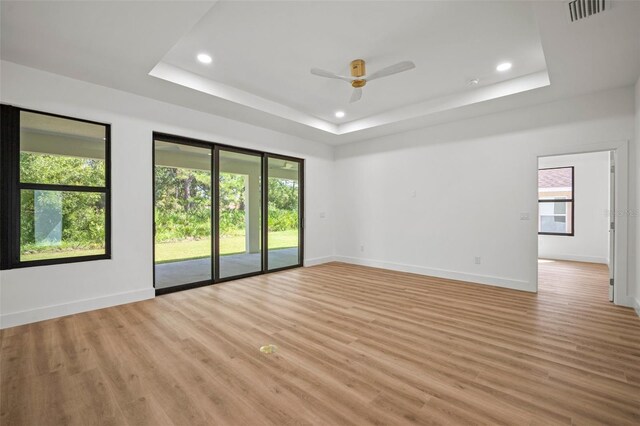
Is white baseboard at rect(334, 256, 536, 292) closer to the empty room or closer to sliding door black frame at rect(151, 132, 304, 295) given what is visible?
the empty room

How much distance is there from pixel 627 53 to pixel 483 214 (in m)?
2.60

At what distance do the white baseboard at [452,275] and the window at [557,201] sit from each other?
4.11 metres

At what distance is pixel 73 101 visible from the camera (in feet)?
11.6

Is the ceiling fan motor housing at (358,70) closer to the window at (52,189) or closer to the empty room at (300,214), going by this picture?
the empty room at (300,214)

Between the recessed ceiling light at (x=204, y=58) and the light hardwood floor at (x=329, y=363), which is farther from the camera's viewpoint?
the recessed ceiling light at (x=204, y=58)

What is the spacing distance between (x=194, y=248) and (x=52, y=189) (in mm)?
2068

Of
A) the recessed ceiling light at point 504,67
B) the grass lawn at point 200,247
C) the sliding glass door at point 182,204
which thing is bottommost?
the grass lawn at point 200,247

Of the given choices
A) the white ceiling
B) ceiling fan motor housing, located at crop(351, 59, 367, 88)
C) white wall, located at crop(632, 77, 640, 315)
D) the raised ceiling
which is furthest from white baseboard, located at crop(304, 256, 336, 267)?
white wall, located at crop(632, 77, 640, 315)

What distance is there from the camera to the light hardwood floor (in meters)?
1.76

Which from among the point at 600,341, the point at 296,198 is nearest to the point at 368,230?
the point at 296,198

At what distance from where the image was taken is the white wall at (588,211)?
22.0 feet

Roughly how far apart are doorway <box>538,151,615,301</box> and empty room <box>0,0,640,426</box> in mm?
1304

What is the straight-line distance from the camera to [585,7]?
7.55 feet

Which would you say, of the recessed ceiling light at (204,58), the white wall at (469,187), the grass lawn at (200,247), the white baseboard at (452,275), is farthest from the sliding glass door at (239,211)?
the white baseboard at (452,275)
